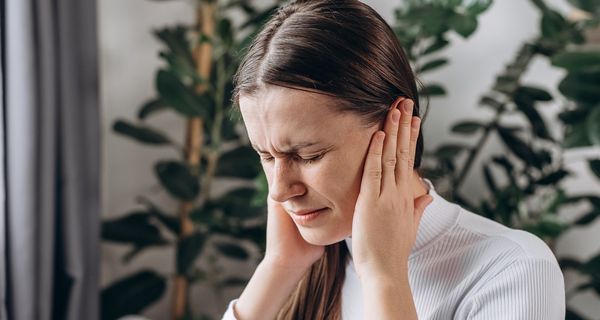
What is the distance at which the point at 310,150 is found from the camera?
914 mm

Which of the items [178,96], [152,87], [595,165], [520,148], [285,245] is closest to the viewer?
[285,245]

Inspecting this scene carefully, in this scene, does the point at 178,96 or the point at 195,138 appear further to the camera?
the point at 195,138

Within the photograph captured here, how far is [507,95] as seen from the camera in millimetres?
1897

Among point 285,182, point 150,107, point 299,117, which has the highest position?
point 299,117

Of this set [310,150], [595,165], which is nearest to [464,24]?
[595,165]

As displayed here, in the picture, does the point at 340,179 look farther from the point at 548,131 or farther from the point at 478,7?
the point at 548,131

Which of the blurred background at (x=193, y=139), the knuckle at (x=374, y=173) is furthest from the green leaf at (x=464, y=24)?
the knuckle at (x=374, y=173)

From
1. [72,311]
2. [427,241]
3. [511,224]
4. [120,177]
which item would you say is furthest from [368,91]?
[120,177]

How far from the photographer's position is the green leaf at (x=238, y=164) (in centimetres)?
223

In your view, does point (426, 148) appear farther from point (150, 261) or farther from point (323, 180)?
point (323, 180)

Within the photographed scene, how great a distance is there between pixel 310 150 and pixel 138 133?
1.32m

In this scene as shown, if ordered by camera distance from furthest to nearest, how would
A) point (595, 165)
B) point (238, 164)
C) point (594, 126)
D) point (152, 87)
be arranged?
point (152, 87) < point (238, 164) < point (595, 165) < point (594, 126)

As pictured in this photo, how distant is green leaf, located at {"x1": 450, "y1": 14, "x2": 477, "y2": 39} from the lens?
158 centimetres

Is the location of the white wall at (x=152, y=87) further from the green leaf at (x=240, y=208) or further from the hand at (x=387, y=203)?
the hand at (x=387, y=203)
